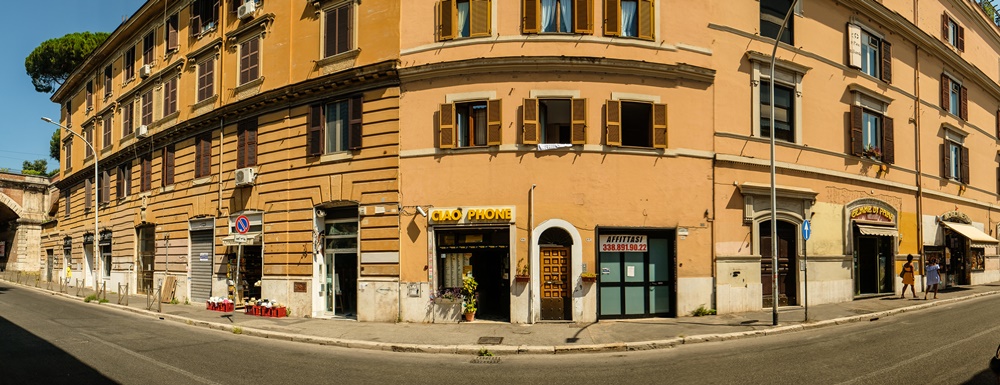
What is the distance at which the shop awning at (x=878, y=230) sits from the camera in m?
20.5

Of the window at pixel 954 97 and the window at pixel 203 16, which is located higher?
the window at pixel 203 16

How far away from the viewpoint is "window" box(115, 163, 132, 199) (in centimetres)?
3054

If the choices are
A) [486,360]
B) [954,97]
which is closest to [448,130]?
[486,360]

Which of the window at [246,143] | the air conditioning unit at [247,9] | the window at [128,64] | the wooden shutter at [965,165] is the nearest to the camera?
the window at [246,143]

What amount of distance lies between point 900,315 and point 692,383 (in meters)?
12.3

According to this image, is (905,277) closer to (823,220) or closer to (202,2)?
(823,220)

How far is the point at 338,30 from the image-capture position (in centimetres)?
1875

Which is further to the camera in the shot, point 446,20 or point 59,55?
point 59,55

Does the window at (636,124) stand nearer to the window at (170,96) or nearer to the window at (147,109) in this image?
the window at (170,96)

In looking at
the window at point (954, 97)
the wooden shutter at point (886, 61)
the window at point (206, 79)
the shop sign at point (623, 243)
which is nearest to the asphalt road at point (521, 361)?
the shop sign at point (623, 243)

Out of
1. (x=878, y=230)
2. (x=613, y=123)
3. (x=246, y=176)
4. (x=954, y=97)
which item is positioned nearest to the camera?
(x=613, y=123)

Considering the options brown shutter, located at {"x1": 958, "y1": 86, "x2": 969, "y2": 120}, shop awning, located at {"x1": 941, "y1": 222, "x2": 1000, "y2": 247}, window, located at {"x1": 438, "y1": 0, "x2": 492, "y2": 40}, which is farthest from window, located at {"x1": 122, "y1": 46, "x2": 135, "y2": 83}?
brown shutter, located at {"x1": 958, "y1": 86, "x2": 969, "y2": 120}

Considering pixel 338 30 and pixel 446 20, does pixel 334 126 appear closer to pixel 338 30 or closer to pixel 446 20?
pixel 338 30

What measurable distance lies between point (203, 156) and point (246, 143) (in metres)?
3.83
